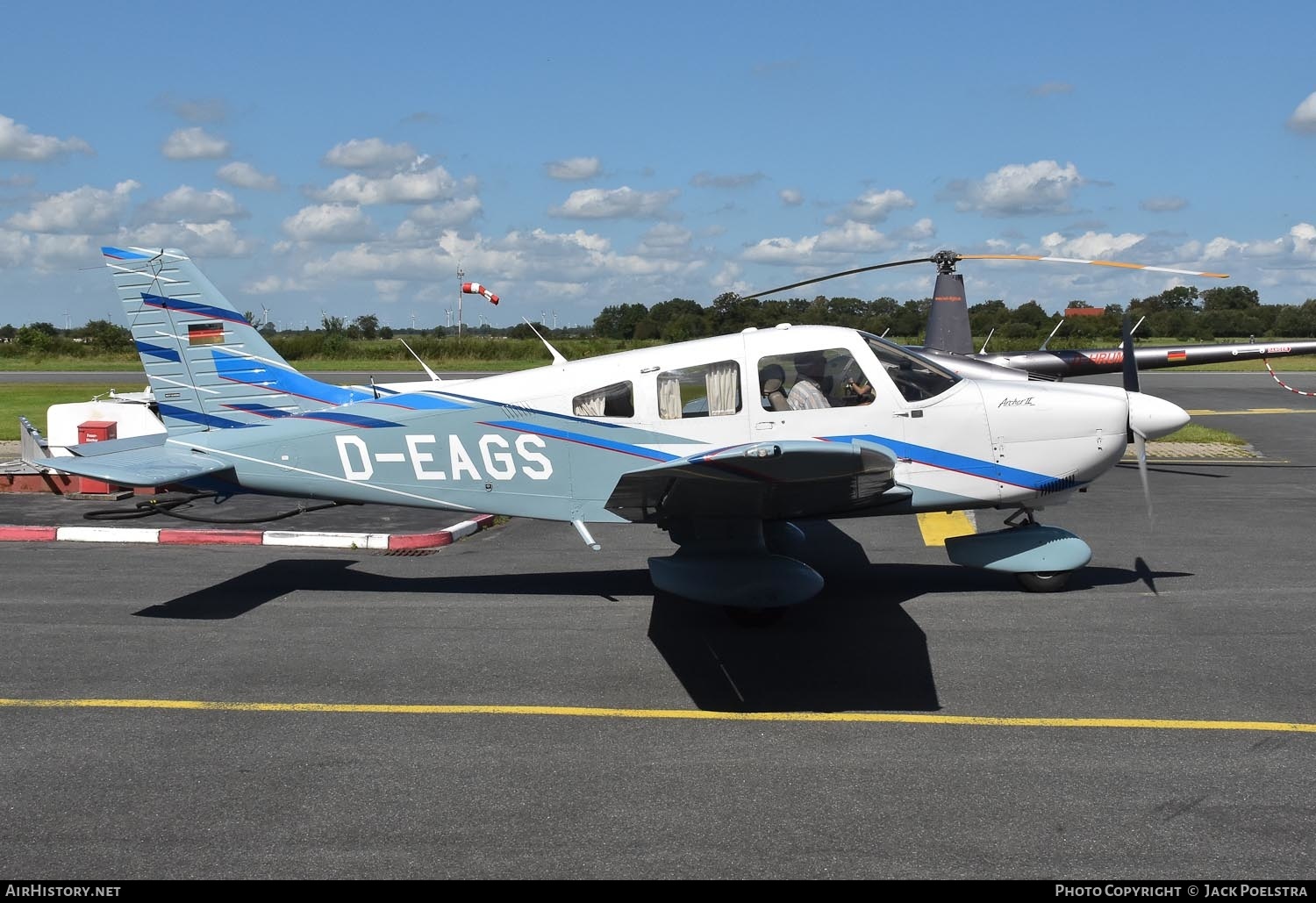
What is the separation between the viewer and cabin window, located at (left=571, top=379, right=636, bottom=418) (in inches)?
317

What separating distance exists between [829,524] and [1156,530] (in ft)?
11.7

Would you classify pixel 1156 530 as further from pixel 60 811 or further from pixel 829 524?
pixel 60 811

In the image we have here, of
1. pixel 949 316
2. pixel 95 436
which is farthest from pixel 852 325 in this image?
pixel 95 436

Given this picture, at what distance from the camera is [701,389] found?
26.3 feet

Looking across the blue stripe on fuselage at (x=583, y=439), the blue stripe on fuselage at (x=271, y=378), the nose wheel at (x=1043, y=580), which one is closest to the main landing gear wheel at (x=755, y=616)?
the blue stripe on fuselage at (x=583, y=439)

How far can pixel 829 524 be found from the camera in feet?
38.9

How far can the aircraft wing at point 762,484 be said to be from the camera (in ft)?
20.6

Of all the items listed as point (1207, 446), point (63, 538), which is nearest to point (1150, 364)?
point (1207, 446)

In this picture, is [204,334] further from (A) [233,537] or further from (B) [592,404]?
(B) [592,404]

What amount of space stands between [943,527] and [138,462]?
838cm

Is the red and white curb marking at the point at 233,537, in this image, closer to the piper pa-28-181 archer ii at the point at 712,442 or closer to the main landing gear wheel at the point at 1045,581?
the piper pa-28-181 archer ii at the point at 712,442

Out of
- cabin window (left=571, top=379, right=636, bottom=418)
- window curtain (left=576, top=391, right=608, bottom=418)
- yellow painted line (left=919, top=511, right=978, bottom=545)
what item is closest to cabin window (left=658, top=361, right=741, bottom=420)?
cabin window (left=571, top=379, right=636, bottom=418)

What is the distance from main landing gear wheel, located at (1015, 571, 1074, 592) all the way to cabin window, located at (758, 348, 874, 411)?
2.15 metres

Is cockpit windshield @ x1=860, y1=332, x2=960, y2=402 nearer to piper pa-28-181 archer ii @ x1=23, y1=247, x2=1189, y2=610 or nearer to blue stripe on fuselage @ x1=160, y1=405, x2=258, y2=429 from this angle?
piper pa-28-181 archer ii @ x1=23, y1=247, x2=1189, y2=610
